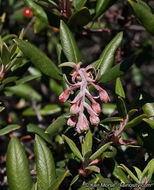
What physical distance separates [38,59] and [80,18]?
28cm

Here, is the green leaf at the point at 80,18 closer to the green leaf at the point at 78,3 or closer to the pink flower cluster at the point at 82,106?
the green leaf at the point at 78,3

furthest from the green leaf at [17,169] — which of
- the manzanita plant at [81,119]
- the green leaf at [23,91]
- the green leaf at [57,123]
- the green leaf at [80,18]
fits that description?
the green leaf at [23,91]

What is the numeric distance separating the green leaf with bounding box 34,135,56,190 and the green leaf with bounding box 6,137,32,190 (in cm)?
5

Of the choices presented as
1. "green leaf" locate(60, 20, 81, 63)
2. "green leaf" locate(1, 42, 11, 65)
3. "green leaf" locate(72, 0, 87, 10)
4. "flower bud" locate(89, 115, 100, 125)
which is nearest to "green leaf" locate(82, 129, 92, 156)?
"flower bud" locate(89, 115, 100, 125)

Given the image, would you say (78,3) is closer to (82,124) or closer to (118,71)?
(118,71)

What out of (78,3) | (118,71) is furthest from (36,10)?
(118,71)

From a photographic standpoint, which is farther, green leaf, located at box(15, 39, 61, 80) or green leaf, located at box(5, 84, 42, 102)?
green leaf, located at box(5, 84, 42, 102)

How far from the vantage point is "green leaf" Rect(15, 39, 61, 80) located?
1.12 m

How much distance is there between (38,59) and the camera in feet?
3.78

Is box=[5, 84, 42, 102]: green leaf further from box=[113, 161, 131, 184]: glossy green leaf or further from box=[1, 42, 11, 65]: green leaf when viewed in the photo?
box=[113, 161, 131, 184]: glossy green leaf

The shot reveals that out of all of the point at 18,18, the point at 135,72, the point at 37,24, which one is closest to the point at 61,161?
the point at 37,24

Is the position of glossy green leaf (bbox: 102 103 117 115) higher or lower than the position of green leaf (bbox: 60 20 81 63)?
lower

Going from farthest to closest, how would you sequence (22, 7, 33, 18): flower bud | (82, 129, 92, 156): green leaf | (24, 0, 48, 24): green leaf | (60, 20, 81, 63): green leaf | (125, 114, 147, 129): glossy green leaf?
(22, 7, 33, 18): flower bud → (24, 0, 48, 24): green leaf → (60, 20, 81, 63): green leaf → (82, 129, 92, 156): green leaf → (125, 114, 147, 129): glossy green leaf

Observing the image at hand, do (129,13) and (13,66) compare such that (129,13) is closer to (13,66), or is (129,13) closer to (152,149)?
(13,66)
